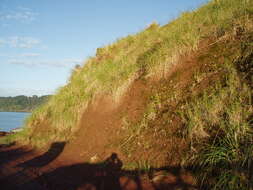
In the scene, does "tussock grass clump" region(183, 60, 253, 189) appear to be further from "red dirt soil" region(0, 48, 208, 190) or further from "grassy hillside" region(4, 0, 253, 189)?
"red dirt soil" region(0, 48, 208, 190)

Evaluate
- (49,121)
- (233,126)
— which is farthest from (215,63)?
(49,121)

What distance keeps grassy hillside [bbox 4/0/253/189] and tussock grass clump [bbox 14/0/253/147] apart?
0.03m

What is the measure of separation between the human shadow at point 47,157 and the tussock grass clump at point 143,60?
42 cm

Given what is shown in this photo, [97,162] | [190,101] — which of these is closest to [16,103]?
[97,162]

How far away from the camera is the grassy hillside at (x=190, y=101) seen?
299cm

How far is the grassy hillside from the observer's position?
2.99m

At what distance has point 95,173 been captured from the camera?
4.81m

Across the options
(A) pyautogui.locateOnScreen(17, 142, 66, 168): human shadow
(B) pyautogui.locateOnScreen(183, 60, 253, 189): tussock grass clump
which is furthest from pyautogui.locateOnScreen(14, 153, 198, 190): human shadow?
(A) pyautogui.locateOnScreen(17, 142, 66, 168): human shadow

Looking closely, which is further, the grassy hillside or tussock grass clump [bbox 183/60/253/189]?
the grassy hillside

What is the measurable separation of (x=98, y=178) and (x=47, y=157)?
3.44 metres

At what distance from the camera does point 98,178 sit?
4.47m

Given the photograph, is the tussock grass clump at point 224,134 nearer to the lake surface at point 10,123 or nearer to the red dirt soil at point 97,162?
the red dirt soil at point 97,162

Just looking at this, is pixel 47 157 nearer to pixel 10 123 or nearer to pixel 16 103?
pixel 10 123

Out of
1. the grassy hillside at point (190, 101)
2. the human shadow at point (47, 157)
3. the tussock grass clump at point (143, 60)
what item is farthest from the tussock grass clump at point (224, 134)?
the human shadow at point (47, 157)
